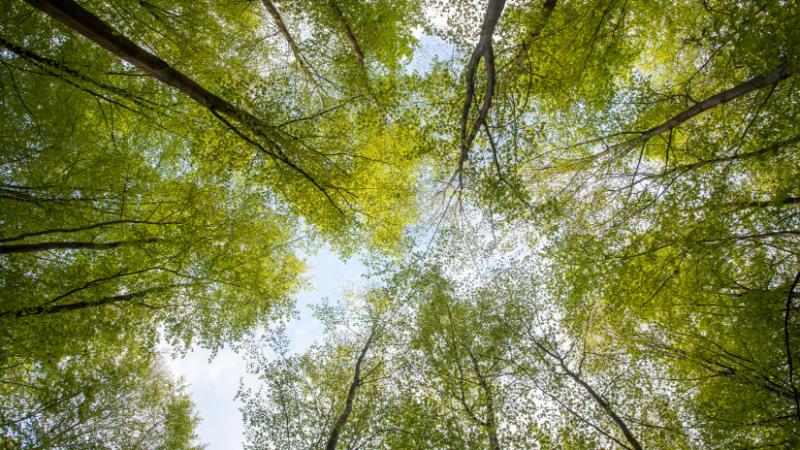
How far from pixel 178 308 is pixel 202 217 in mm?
2863

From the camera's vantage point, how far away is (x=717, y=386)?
8.95 m

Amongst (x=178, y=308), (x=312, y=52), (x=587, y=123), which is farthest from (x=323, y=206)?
(x=587, y=123)

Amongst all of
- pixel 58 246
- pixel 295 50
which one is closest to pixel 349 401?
pixel 58 246

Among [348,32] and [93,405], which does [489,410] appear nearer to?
[348,32]

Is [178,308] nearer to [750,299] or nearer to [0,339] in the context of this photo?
[0,339]

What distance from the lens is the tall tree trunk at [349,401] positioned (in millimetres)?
10211

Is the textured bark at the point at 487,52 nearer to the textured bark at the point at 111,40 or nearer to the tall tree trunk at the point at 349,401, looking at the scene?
the textured bark at the point at 111,40

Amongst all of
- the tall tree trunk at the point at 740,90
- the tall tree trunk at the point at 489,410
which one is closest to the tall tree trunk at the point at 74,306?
the tall tree trunk at the point at 489,410

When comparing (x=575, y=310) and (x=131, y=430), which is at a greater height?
(x=575, y=310)

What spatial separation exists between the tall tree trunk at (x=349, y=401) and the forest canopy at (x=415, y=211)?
12 centimetres

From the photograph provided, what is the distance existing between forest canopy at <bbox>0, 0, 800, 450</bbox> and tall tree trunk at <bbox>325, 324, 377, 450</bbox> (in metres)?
A: 0.12

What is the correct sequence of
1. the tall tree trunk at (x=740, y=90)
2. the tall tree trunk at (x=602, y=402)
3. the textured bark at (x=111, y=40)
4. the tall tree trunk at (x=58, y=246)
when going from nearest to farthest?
the textured bark at (x=111, y=40), the tall tree trunk at (x=740, y=90), the tall tree trunk at (x=58, y=246), the tall tree trunk at (x=602, y=402)

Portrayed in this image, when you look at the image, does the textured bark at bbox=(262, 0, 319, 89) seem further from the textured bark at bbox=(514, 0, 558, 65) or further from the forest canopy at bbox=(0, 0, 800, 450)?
the textured bark at bbox=(514, 0, 558, 65)

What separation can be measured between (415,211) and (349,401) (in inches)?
244
